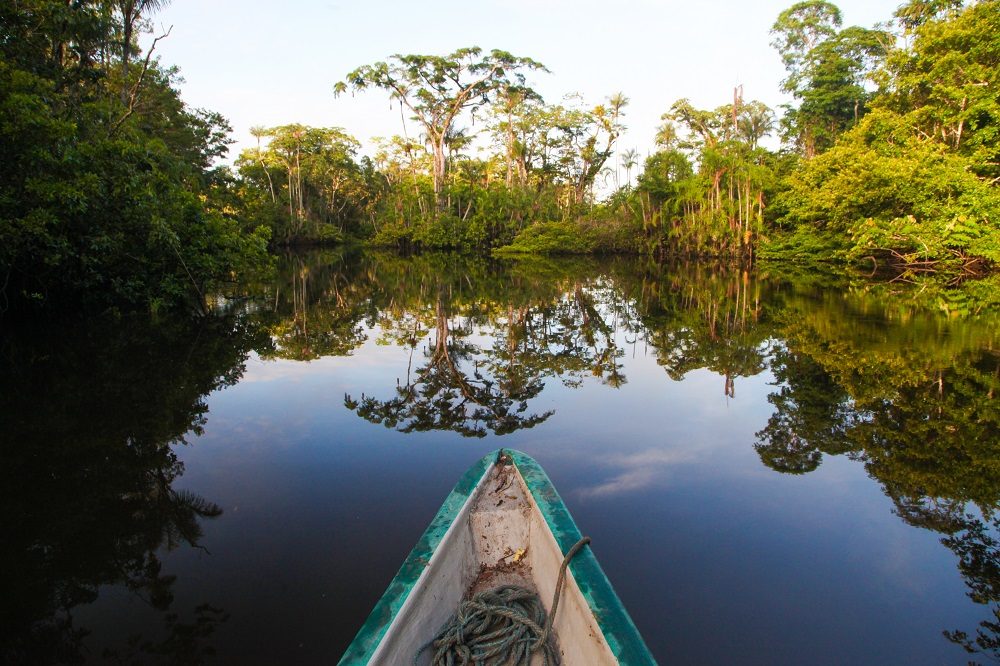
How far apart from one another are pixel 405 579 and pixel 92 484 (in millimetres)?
2855

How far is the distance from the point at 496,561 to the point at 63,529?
8.19 ft

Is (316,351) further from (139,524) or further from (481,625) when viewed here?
(481,625)

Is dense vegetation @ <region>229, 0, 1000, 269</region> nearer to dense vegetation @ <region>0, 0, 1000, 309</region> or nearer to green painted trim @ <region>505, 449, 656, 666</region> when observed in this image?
dense vegetation @ <region>0, 0, 1000, 309</region>

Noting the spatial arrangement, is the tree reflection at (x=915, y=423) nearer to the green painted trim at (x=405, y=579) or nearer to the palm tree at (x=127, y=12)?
the green painted trim at (x=405, y=579)

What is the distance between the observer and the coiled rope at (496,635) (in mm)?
1857

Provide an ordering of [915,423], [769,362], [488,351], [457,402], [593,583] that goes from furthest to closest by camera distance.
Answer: [488,351] → [769,362] → [457,402] → [915,423] → [593,583]

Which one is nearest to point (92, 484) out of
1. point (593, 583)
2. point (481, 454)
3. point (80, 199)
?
point (481, 454)

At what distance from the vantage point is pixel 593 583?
1856mm

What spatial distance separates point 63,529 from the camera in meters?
2.94

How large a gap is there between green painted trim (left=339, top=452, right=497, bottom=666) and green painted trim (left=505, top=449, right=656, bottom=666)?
1.03 feet

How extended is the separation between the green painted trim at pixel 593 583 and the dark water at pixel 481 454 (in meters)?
0.59

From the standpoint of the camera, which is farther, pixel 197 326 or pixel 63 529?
pixel 197 326

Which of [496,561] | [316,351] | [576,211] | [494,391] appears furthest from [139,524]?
[576,211]

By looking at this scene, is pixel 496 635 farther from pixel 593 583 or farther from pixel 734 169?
pixel 734 169
